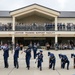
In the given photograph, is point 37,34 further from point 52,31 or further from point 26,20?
point 26,20

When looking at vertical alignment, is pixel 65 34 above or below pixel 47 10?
below

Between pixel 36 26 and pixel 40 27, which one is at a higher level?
pixel 36 26

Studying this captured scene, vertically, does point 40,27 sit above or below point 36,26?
below

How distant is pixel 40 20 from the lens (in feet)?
172

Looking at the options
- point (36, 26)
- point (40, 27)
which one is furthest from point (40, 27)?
point (36, 26)

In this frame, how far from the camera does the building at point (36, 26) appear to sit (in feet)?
153

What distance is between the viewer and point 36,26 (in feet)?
153

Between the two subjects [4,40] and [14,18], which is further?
[4,40]

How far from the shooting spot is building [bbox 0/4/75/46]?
1836 inches

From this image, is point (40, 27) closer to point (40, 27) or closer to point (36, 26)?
point (40, 27)

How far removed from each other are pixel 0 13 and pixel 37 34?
10018mm
